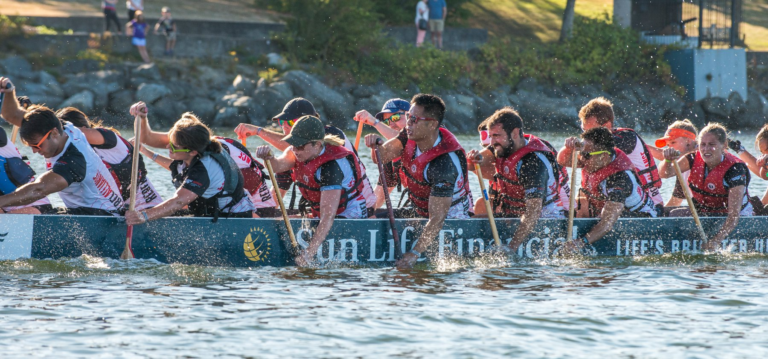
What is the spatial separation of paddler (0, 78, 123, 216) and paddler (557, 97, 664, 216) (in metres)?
4.34

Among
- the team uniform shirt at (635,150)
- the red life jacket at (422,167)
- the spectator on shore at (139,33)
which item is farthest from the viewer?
the spectator on shore at (139,33)

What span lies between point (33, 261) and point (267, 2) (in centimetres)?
2546

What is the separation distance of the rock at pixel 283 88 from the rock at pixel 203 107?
71.3 inches

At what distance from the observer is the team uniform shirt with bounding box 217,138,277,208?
827 cm

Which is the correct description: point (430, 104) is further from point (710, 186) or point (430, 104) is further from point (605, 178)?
point (710, 186)

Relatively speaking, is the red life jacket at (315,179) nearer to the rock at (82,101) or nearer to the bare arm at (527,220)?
the bare arm at (527,220)

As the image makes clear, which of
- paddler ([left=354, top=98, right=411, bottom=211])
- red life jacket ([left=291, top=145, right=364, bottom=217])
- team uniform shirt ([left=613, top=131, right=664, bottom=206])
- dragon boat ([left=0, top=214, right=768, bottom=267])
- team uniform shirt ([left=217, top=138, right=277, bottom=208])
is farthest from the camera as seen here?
team uniform shirt ([left=613, top=131, right=664, bottom=206])

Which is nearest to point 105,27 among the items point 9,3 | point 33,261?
point 9,3

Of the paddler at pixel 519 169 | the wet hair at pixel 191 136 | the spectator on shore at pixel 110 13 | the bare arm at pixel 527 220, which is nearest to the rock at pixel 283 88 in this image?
the spectator on shore at pixel 110 13

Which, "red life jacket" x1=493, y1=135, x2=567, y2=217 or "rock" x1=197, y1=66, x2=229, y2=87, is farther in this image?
"rock" x1=197, y1=66, x2=229, y2=87

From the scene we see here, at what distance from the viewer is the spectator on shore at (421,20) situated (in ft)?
98.5

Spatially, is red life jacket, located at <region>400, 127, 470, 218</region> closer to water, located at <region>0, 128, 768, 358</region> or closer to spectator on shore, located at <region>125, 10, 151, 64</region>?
water, located at <region>0, 128, 768, 358</region>

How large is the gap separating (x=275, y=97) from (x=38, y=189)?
19461mm

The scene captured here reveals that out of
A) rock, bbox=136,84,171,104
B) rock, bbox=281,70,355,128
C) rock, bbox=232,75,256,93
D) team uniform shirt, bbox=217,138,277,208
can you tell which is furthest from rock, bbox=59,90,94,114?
team uniform shirt, bbox=217,138,277,208
